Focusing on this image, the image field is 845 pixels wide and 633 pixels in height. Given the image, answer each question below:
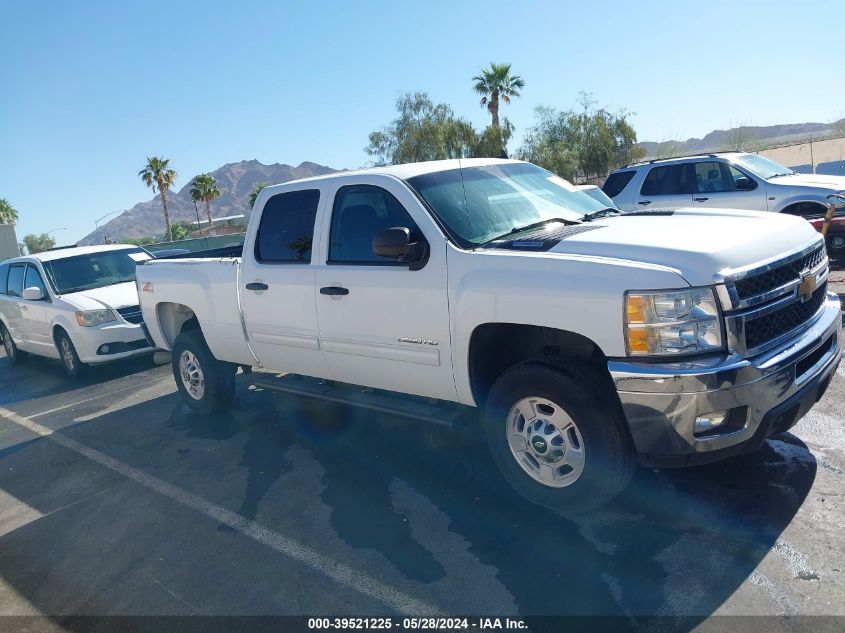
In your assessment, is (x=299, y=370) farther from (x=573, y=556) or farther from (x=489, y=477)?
(x=573, y=556)

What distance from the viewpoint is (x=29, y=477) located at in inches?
237

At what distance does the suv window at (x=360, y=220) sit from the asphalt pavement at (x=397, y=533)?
5.15 feet

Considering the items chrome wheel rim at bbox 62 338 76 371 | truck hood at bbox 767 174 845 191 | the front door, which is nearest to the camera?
the front door

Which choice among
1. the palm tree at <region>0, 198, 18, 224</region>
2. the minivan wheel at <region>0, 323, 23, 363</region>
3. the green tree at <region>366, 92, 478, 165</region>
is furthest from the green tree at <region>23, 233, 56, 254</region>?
the minivan wheel at <region>0, 323, 23, 363</region>

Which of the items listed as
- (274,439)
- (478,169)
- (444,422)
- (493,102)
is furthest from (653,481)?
(493,102)

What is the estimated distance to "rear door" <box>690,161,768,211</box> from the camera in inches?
426

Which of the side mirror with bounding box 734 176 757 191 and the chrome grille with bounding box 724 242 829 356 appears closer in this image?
the chrome grille with bounding box 724 242 829 356

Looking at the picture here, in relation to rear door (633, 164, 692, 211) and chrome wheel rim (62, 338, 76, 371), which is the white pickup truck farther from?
rear door (633, 164, 692, 211)

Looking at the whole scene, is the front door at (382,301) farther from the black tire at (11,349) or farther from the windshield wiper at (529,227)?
the black tire at (11,349)

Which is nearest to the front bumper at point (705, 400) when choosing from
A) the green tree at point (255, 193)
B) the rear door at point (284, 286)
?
the rear door at point (284, 286)

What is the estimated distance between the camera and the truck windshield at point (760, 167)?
11.0m

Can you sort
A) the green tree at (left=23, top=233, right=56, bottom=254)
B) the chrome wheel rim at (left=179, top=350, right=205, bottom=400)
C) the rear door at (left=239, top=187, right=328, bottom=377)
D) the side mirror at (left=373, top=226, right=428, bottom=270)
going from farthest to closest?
the green tree at (left=23, top=233, right=56, bottom=254)
the chrome wheel rim at (left=179, top=350, right=205, bottom=400)
the rear door at (left=239, top=187, right=328, bottom=377)
the side mirror at (left=373, top=226, right=428, bottom=270)

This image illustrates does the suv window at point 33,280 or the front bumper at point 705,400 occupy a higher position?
the suv window at point 33,280

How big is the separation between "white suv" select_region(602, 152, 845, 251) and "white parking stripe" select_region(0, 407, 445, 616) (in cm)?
786
